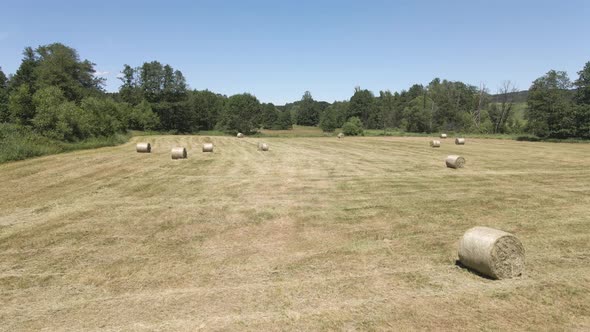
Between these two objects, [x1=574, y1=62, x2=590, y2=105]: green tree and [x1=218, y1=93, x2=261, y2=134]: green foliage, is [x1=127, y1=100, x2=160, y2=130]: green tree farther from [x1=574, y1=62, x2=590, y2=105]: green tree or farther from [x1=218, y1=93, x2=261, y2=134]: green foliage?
[x1=574, y1=62, x2=590, y2=105]: green tree

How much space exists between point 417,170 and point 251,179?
10.0m

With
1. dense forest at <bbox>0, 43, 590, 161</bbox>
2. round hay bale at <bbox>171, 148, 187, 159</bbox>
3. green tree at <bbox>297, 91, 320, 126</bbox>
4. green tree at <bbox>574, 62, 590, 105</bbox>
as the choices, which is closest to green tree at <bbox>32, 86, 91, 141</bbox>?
dense forest at <bbox>0, 43, 590, 161</bbox>

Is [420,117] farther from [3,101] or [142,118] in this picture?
[3,101]

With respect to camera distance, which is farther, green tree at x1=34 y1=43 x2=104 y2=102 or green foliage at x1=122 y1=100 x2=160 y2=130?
green foliage at x1=122 y1=100 x2=160 y2=130

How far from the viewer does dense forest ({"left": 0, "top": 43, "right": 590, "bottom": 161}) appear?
40469 millimetres

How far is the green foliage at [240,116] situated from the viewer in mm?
102688

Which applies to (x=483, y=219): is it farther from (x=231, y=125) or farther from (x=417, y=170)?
(x=231, y=125)

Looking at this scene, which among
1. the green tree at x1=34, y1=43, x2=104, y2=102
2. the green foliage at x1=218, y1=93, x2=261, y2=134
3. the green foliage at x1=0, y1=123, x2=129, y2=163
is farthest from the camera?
the green foliage at x1=218, y1=93, x2=261, y2=134

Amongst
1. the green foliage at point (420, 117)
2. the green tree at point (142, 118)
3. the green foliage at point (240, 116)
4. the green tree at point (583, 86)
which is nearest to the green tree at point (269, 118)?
the green foliage at point (240, 116)

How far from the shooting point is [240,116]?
341 feet

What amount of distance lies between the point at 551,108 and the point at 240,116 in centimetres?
7183

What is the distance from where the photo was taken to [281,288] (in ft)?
24.3

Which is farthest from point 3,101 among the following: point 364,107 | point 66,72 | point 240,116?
point 364,107

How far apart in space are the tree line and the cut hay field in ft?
90.4
